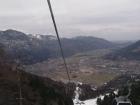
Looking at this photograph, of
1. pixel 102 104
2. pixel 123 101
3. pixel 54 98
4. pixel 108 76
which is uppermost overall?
pixel 123 101

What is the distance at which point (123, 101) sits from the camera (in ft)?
56.3

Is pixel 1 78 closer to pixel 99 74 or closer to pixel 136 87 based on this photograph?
pixel 136 87

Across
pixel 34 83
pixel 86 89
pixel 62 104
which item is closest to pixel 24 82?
pixel 34 83

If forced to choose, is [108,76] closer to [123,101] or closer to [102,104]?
[102,104]

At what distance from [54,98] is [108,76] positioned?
132773mm

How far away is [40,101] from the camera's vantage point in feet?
170

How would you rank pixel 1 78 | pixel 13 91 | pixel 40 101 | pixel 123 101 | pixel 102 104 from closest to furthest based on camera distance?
pixel 123 101 < pixel 13 91 < pixel 40 101 < pixel 1 78 < pixel 102 104

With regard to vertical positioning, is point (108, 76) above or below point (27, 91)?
below

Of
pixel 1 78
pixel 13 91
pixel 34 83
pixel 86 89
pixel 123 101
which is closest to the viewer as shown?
pixel 123 101

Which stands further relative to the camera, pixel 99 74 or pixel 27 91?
pixel 99 74

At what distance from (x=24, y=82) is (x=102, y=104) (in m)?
16.3

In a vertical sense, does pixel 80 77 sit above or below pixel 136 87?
below

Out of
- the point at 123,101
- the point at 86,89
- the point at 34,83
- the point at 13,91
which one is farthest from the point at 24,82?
the point at 86,89

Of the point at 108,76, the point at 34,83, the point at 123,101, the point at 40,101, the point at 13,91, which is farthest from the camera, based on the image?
the point at 108,76
